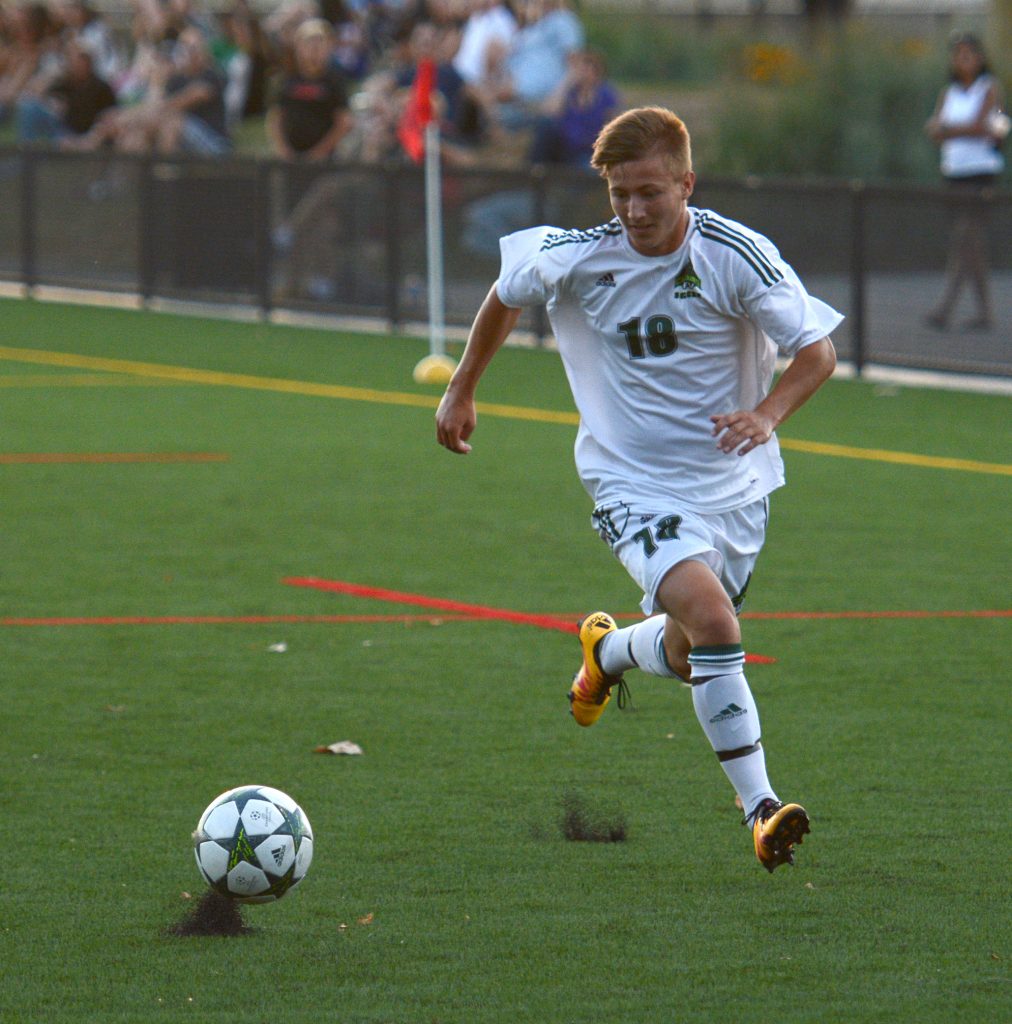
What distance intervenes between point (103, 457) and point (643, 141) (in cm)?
813

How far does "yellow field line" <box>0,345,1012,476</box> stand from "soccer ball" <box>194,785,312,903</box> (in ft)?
26.2

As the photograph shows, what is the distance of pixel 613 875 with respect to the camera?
545 cm

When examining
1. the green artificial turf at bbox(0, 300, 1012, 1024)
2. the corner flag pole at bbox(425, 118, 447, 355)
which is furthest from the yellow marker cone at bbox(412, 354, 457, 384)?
the green artificial turf at bbox(0, 300, 1012, 1024)

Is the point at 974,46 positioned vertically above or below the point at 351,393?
above

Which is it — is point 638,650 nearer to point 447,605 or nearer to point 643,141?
point 643,141

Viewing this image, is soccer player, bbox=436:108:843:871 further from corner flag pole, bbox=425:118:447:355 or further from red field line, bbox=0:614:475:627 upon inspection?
corner flag pole, bbox=425:118:447:355

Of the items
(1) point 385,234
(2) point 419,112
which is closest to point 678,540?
(2) point 419,112

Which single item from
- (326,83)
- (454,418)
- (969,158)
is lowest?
(454,418)

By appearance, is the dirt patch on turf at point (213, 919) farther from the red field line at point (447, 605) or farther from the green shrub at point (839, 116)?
the green shrub at point (839, 116)

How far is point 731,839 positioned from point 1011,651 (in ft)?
8.55

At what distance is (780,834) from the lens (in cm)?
515

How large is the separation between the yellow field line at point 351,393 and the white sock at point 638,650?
6.47 meters

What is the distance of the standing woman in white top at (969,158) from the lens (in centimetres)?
1614

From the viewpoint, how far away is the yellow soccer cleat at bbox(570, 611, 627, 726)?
6492mm
